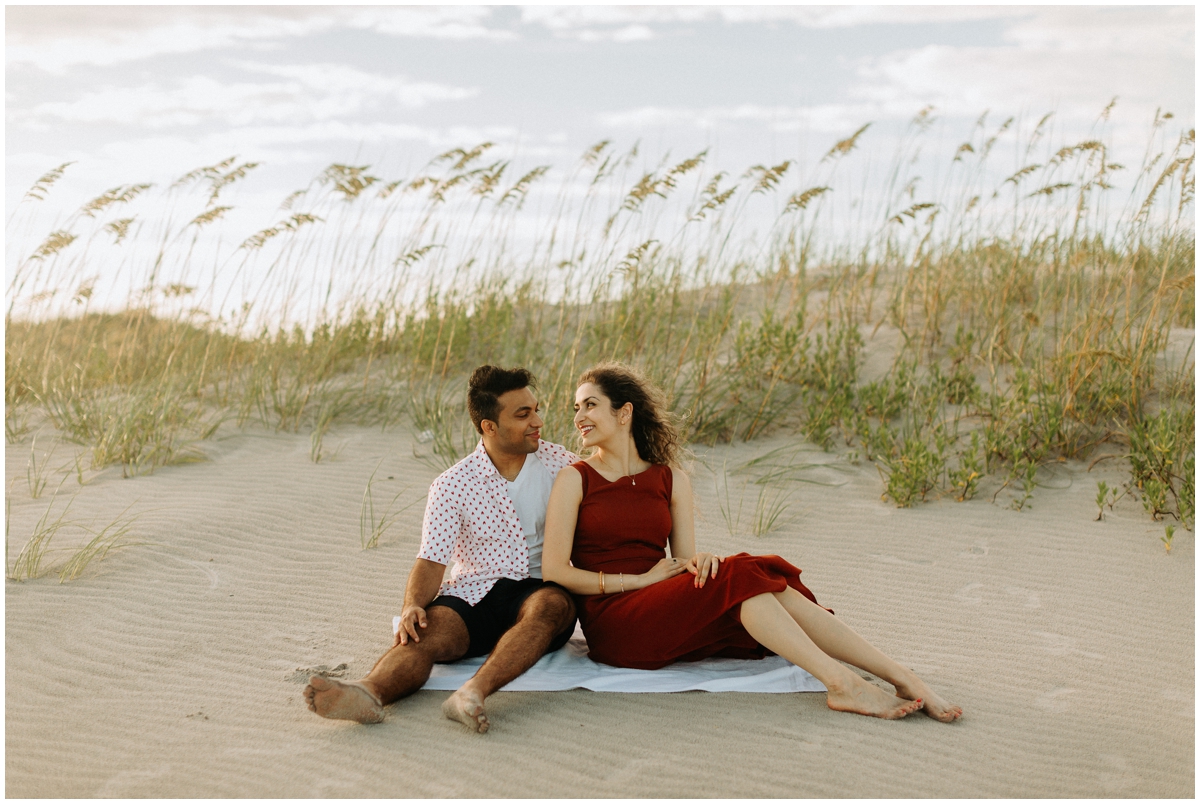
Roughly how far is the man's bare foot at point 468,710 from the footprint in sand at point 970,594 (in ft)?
9.37

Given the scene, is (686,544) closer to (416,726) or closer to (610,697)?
(610,697)

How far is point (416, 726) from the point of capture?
3510 mm

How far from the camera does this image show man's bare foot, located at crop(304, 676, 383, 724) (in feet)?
10.8

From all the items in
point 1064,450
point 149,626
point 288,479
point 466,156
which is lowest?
point 149,626

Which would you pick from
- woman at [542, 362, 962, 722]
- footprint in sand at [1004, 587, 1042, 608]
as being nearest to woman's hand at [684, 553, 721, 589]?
woman at [542, 362, 962, 722]

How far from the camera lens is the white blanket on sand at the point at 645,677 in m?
3.86

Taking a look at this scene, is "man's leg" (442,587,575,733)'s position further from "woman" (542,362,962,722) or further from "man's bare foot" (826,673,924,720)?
"man's bare foot" (826,673,924,720)

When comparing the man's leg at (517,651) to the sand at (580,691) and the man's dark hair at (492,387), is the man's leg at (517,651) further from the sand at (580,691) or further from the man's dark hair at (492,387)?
the man's dark hair at (492,387)

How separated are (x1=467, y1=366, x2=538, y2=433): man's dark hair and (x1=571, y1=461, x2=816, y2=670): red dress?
42cm

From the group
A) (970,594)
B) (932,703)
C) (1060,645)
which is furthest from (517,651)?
(970,594)

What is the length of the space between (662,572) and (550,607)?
468 mm

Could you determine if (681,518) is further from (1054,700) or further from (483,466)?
(1054,700)

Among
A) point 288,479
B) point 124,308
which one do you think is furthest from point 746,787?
point 124,308

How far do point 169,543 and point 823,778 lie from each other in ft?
13.4
